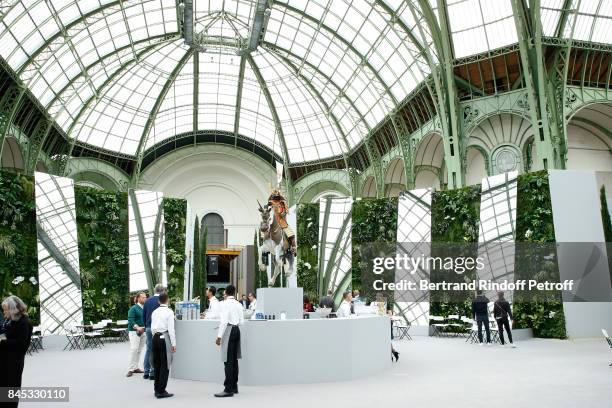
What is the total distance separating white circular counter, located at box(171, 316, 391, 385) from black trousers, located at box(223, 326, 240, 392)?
2.86ft

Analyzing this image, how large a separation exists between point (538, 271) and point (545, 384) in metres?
10.3

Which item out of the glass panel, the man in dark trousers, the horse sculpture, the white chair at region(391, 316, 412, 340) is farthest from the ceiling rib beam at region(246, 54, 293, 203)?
the man in dark trousers

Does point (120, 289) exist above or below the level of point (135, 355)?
above

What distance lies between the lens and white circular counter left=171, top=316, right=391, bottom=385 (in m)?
10.5

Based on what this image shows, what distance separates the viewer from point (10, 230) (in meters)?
19.5

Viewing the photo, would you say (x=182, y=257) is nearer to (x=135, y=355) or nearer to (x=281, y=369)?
(x=135, y=355)

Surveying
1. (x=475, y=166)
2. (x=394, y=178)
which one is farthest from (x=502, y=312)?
(x=394, y=178)

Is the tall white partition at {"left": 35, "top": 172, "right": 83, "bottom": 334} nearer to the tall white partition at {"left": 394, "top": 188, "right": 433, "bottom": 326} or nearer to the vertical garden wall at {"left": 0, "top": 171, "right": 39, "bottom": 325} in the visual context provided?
the vertical garden wall at {"left": 0, "top": 171, "right": 39, "bottom": 325}

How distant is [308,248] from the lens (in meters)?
27.7

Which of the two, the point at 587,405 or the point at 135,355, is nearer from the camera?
the point at 587,405

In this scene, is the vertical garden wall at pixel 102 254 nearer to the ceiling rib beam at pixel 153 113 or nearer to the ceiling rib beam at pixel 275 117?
the ceiling rib beam at pixel 153 113

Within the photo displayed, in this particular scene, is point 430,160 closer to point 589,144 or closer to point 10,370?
point 589,144

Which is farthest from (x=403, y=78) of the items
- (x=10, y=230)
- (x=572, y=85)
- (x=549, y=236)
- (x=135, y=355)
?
(x=135, y=355)

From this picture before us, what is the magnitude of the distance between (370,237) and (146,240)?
399 inches
